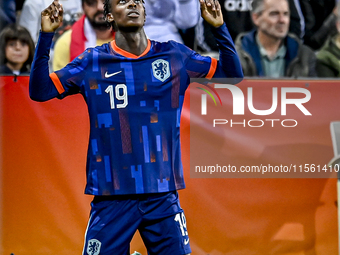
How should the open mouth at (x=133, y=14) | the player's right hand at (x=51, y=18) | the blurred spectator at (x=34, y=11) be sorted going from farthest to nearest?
the blurred spectator at (x=34, y=11) → the open mouth at (x=133, y=14) → the player's right hand at (x=51, y=18)

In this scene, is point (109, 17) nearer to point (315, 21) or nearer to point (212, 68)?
point (212, 68)

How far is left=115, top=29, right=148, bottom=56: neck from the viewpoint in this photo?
1.96 meters

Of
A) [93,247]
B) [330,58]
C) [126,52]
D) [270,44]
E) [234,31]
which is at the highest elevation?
[126,52]

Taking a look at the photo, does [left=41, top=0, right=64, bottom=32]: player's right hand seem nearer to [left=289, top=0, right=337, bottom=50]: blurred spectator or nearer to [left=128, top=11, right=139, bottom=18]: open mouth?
[left=128, top=11, right=139, bottom=18]: open mouth

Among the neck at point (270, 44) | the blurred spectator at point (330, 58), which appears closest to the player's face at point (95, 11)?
the neck at point (270, 44)

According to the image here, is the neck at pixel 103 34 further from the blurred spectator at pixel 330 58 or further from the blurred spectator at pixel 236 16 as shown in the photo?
the blurred spectator at pixel 330 58

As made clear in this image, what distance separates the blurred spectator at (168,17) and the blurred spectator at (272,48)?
378 mm

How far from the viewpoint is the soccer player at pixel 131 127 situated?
1.86 metres

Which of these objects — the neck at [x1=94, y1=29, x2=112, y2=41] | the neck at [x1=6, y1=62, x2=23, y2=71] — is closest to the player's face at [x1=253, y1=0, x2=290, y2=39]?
the neck at [x1=94, y1=29, x2=112, y2=41]

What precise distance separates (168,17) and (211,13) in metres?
1.25

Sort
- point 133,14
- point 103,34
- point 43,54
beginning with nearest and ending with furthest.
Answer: point 43,54
point 133,14
point 103,34

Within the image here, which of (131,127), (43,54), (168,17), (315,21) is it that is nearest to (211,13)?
(131,127)

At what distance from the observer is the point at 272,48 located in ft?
10.3

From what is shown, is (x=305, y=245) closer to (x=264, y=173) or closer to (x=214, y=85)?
(x=264, y=173)
